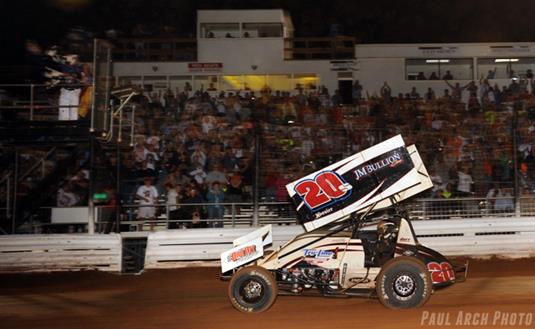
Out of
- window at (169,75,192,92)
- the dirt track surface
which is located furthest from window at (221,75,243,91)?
the dirt track surface

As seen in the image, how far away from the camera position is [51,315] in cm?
838

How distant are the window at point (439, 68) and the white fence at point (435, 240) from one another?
11.6 metres

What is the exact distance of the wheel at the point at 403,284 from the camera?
7410mm

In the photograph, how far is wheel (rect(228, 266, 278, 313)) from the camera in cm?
764

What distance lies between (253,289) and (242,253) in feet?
1.59

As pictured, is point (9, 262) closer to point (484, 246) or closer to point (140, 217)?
point (140, 217)

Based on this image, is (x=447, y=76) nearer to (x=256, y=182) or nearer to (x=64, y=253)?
(x=256, y=182)

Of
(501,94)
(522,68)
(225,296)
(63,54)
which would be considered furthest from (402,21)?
(225,296)

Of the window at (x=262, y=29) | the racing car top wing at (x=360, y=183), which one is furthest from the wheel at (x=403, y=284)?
the window at (x=262, y=29)

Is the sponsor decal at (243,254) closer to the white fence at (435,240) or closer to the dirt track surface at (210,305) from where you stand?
the dirt track surface at (210,305)

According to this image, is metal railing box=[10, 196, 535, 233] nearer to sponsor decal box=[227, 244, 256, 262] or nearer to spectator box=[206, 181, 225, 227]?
spectator box=[206, 181, 225, 227]

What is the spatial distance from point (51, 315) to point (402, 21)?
28595 millimetres

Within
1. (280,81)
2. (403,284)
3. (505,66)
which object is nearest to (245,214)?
(403,284)

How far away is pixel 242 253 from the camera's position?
7793mm
